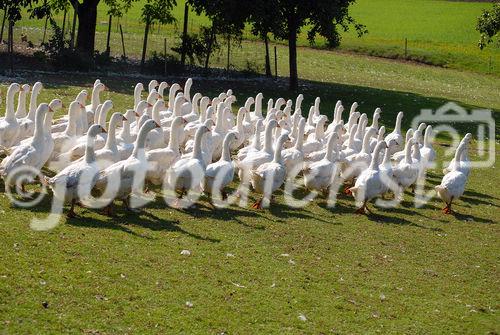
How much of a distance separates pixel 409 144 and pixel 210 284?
26.4 feet

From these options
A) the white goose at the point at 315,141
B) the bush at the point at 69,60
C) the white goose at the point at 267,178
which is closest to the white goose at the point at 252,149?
the white goose at the point at 267,178

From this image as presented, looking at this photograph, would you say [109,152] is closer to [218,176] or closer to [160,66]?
[218,176]

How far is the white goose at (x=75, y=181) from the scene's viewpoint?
12.4 m

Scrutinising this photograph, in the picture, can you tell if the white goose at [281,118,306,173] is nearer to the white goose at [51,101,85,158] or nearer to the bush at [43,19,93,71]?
the white goose at [51,101,85,158]

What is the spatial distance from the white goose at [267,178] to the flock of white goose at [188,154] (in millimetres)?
20

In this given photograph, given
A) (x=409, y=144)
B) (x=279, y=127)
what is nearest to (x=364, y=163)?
(x=409, y=144)

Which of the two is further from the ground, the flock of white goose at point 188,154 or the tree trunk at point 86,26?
the tree trunk at point 86,26

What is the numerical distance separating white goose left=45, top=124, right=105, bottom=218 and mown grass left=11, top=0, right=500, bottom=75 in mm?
24647

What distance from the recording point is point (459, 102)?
118 ft

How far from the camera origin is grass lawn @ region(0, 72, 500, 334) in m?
9.55

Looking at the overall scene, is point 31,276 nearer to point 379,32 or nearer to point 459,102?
point 459,102
